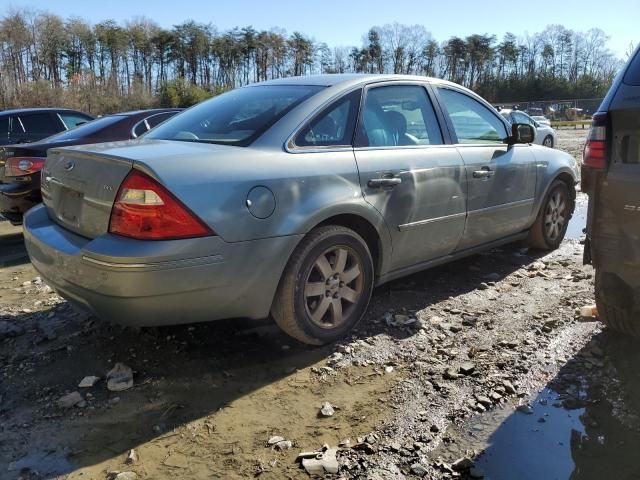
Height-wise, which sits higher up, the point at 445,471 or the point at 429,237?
the point at 429,237

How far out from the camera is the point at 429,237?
4031mm

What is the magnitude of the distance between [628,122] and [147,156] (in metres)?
2.55

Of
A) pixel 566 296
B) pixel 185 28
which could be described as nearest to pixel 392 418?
pixel 566 296

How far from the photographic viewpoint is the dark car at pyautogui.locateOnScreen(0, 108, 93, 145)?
919 centimetres

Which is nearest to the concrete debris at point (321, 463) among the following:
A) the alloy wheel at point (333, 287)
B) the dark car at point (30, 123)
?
the alloy wheel at point (333, 287)

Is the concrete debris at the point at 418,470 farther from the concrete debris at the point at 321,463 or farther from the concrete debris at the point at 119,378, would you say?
the concrete debris at the point at 119,378

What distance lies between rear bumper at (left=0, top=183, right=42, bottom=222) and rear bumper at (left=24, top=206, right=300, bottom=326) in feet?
10.2

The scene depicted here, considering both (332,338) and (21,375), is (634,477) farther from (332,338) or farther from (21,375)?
(21,375)

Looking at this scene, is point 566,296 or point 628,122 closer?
point 628,122

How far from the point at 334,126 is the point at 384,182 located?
19.0 inches

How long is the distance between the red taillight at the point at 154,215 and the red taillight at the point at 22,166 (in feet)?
12.3

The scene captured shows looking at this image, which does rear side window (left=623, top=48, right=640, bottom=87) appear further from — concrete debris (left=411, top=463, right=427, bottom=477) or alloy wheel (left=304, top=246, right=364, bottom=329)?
concrete debris (left=411, top=463, right=427, bottom=477)

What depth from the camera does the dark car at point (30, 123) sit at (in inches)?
362

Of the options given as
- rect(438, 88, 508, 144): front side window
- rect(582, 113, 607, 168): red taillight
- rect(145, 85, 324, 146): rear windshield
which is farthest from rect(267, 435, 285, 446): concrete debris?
rect(438, 88, 508, 144): front side window
